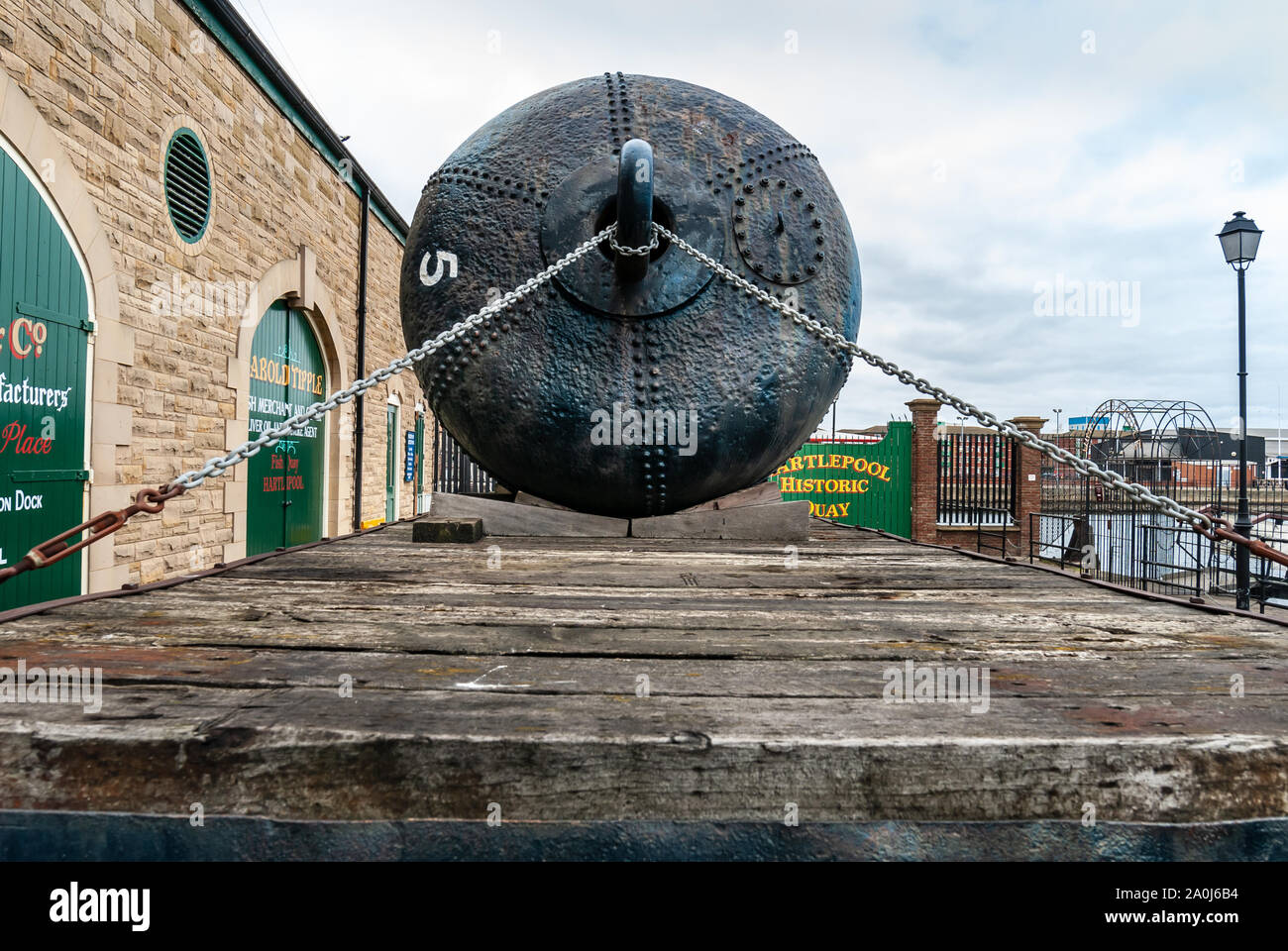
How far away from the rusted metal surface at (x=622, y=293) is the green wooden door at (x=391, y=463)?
9827 mm

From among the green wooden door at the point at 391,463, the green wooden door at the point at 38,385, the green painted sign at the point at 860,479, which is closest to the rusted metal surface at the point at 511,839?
the green wooden door at the point at 38,385

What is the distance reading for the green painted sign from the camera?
14133mm

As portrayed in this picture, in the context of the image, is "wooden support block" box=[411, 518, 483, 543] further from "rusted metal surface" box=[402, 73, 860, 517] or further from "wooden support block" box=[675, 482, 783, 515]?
"wooden support block" box=[675, 482, 783, 515]

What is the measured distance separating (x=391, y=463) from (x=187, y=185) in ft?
23.1

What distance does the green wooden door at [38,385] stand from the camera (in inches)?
187

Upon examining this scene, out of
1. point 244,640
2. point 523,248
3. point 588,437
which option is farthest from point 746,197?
point 244,640

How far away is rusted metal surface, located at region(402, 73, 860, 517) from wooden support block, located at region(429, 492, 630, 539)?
2.79 feet

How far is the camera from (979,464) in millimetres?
14766

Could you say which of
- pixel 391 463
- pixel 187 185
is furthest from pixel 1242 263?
pixel 391 463

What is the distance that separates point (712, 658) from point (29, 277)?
5758 millimetres

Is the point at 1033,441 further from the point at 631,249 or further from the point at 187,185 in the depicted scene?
the point at 187,185

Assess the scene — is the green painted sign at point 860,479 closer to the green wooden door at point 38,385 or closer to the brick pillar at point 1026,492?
the brick pillar at point 1026,492

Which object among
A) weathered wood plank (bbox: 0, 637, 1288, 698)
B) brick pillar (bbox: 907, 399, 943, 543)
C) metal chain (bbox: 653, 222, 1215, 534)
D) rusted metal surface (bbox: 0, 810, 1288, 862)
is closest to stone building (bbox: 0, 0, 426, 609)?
weathered wood plank (bbox: 0, 637, 1288, 698)

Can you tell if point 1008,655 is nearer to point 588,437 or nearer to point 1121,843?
point 1121,843
